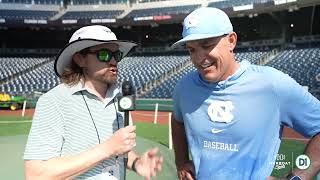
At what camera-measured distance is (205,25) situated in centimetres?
242

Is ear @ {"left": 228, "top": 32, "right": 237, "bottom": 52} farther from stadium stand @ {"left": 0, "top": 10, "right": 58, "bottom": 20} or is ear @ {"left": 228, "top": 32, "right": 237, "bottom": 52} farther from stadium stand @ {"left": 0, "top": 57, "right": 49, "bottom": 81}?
stadium stand @ {"left": 0, "top": 10, "right": 58, "bottom": 20}

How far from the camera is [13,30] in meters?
44.1

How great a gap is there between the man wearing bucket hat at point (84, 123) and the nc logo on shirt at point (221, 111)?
0.42 meters

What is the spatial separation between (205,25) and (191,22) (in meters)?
0.09

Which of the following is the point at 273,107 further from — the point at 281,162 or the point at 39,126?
the point at 281,162

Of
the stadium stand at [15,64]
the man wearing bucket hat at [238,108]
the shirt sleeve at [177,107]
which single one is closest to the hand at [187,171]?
the man wearing bucket hat at [238,108]

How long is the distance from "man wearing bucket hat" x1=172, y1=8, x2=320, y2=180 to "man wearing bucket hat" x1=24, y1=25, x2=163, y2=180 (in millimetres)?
403

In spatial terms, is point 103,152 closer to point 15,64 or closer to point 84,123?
point 84,123

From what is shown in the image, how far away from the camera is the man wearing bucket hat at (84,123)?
234cm

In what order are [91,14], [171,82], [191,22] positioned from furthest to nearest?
1. [91,14]
2. [171,82]
3. [191,22]

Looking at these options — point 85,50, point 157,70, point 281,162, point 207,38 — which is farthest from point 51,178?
point 157,70

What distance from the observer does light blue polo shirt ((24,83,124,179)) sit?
238cm

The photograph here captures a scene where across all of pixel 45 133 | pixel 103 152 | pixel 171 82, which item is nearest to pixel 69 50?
pixel 45 133

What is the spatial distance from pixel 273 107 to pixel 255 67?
27 cm
